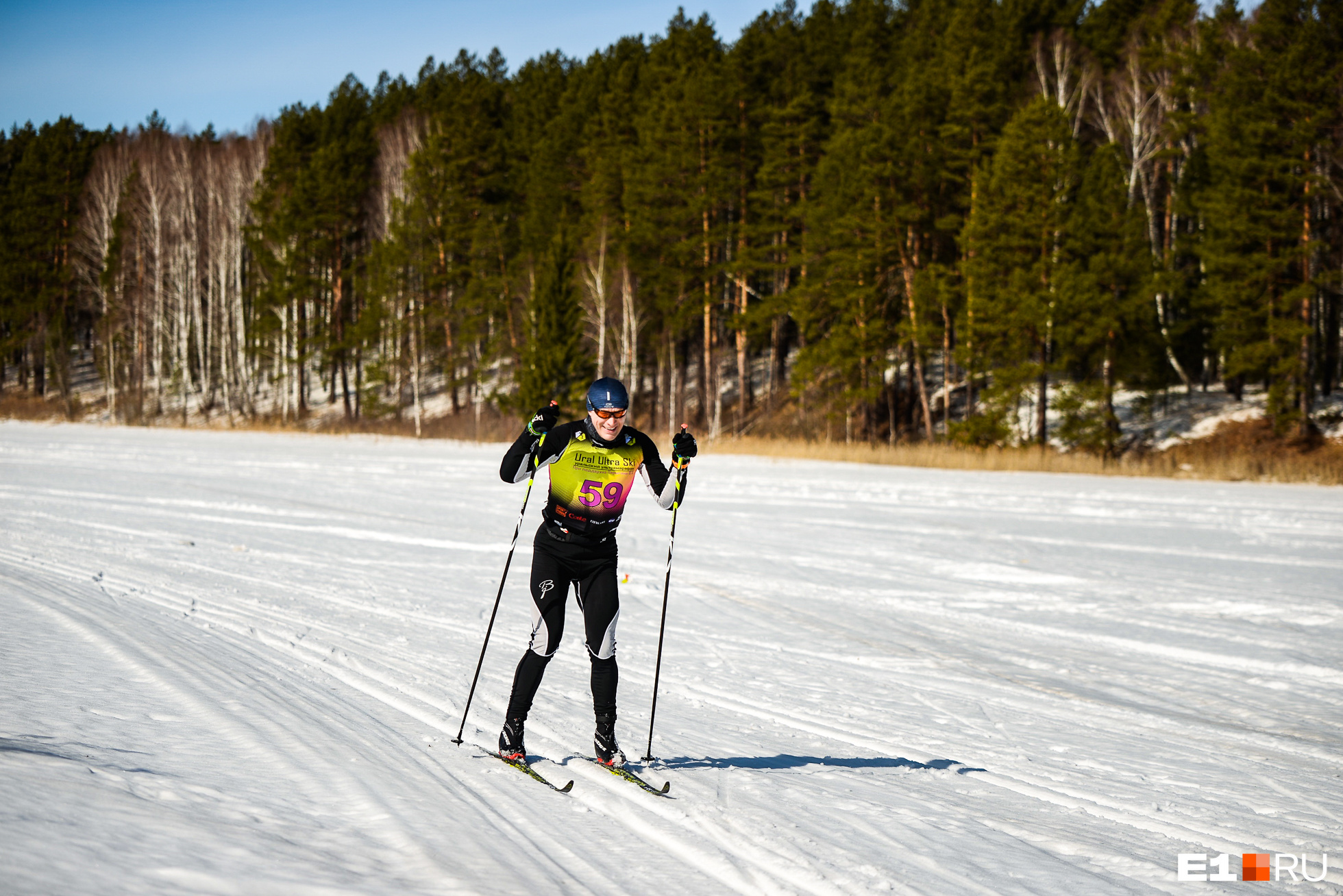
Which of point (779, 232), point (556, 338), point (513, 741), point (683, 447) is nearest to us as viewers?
point (513, 741)

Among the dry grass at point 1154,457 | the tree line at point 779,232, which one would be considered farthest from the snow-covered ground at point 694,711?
the tree line at point 779,232

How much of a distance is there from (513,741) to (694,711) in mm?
1726

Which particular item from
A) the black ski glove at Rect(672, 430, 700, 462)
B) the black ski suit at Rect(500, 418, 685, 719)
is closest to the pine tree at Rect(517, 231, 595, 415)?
the black ski glove at Rect(672, 430, 700, 462)

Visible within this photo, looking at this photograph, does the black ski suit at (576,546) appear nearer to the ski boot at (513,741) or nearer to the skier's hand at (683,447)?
the ski boot at (513,741)

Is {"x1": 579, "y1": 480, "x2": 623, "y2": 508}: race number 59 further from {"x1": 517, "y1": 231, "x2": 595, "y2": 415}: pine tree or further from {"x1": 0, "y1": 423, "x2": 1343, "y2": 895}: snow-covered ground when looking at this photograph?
{"x1": 517, "y1": 231, "x2": 595, "y2": 415}: pine tree

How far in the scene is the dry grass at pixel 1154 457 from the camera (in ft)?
78.6

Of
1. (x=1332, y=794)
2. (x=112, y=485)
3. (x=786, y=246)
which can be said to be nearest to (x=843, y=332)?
(x=786, y=246)

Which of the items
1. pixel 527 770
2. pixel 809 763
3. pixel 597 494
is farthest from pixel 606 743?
pixel 597 494

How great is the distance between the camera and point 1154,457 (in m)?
28.3

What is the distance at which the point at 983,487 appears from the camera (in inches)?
829

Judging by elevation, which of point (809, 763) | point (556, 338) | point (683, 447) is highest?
point (556, 338)

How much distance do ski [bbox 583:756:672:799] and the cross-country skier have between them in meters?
0.04

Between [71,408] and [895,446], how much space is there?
143 feet

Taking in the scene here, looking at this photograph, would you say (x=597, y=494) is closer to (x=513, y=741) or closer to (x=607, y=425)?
(x=607, y=425)
